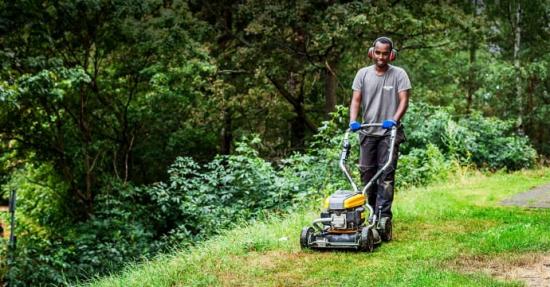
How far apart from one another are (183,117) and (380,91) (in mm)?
11820

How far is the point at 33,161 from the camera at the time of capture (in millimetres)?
15133

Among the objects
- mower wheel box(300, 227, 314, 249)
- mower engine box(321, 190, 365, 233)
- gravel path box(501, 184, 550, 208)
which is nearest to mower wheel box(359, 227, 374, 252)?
mower engine box(321, 190, 365, 233)

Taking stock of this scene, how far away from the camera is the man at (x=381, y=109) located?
662 cm

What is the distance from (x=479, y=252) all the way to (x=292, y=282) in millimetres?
1863

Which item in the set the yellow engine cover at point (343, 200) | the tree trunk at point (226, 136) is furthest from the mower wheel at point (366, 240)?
the tree trunk at point (226, 136)

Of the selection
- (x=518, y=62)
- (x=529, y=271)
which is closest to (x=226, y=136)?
(x=518, y=62)

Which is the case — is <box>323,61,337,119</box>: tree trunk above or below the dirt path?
above

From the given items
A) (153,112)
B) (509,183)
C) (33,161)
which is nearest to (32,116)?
(33,161)

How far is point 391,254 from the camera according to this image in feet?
20.1

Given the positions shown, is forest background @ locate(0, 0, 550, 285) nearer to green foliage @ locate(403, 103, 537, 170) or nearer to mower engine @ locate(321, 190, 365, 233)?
green foliage @ locate(403, 103, 537, 170)

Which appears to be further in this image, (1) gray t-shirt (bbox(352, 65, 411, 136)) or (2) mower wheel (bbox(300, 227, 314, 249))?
(1) gray t-shirt (bbox(352, 65, 411, 136))

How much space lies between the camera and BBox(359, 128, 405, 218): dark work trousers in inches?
264

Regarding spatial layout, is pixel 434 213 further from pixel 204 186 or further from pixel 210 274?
pixel 204 186

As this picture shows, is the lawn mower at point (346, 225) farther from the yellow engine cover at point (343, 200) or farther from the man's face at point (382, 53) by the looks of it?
the man's face at point (382, 53)
